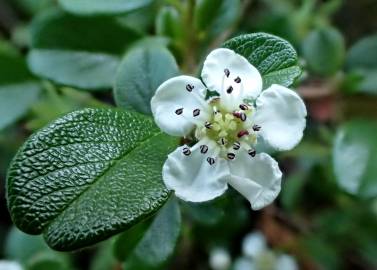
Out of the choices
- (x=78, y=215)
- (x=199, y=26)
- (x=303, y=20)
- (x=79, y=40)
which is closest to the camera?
(x=78, y=215)

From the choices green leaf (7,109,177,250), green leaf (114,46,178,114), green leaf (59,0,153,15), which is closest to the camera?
green leaf (7,109,177,250)

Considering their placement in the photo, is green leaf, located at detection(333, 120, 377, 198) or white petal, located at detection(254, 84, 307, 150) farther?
green leaf, located at detection(333, 120, 377, 198)

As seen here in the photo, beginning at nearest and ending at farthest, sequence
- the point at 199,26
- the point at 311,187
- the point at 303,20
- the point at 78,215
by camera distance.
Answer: the point at 78,215, the point at 199,26, the point at 303,20, the point at 311,187

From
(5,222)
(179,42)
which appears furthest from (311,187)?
(5,222)

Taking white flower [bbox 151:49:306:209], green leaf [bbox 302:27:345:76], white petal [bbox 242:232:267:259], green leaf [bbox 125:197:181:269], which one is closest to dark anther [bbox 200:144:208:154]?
Answer: white flower [bbox 151:49:306:209]

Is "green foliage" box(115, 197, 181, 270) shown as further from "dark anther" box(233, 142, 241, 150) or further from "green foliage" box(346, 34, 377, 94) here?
"green foliage" box(346, 34, 377, 94)

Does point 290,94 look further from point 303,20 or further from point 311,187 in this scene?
point 311,187
